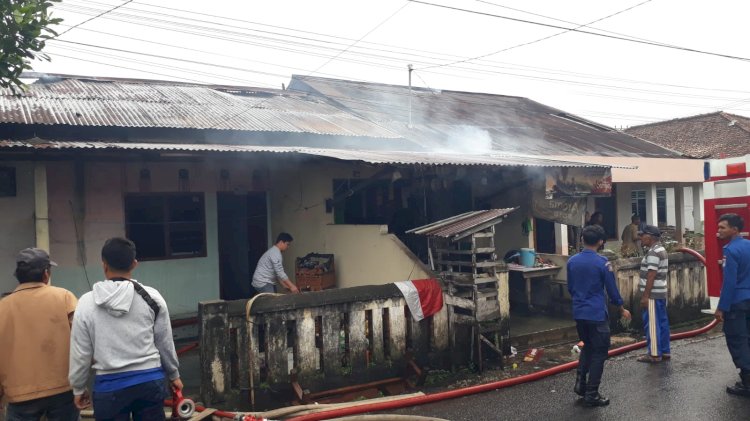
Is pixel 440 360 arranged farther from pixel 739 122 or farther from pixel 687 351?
pixel 739 122

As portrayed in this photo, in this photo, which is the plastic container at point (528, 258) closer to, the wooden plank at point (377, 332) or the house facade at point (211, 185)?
the house facade at point (211, 185)

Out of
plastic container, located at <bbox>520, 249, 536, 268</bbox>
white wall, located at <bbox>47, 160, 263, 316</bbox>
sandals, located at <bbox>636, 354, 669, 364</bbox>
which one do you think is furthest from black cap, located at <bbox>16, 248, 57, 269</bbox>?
plastic container, located at <bbox>520, 249, 536, 268</bbox>

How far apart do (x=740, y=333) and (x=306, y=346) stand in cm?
454

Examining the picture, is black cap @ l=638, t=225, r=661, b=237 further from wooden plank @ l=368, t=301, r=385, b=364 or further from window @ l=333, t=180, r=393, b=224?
window @ l=333, t=180, r=393, b=224

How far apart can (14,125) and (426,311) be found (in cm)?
673

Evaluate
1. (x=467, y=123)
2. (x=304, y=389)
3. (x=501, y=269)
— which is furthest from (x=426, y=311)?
(x=467, y=123)

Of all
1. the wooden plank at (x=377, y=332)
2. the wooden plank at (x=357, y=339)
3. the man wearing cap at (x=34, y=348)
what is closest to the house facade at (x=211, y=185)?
the wooden plank at (x=377, y=332)

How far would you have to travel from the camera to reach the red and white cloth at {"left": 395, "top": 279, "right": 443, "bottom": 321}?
6.73 meters

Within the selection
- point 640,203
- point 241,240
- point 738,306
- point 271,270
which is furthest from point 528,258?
point 640,203

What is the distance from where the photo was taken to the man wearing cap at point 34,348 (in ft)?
11.5

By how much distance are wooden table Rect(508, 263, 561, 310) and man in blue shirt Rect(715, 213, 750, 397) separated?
154 inches

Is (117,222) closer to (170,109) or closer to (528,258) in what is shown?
(170,109)

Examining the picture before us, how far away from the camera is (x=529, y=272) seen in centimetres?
979

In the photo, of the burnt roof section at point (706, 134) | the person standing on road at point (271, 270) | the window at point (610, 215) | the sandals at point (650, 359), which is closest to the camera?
the sandals at point (650, 359)
